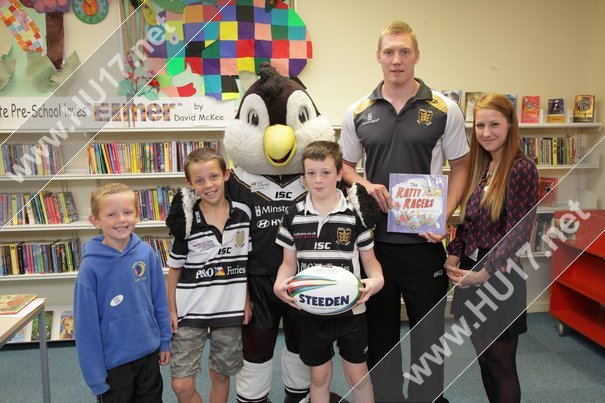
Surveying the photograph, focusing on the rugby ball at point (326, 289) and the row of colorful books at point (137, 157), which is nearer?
the rugby ball at point (326, 289)

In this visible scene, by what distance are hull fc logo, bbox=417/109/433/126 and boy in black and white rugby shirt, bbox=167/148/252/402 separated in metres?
0.81

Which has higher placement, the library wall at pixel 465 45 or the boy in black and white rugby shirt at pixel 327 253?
the library wall at pixel 465 45

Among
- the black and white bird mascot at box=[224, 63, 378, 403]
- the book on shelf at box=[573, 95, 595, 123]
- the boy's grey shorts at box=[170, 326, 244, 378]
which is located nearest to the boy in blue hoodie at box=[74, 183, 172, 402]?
the boy's grey shorts at box=[170, 326, 244, 378]

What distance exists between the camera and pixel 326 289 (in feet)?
5.43

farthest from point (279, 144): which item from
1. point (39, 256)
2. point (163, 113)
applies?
point (39, 256)

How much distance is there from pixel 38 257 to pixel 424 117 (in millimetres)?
3046

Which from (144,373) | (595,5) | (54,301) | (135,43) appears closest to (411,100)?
(135,43)

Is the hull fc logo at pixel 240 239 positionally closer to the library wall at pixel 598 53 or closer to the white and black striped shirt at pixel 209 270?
the white and black striped shirt at pixel 209 270

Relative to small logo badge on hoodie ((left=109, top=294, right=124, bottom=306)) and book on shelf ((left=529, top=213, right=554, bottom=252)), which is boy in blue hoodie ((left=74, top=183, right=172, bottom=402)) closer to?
small logo badge on hoodie ((left=109, top=294, right=124, bottom=306))

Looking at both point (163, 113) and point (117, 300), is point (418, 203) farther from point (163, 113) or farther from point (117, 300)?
point (163, 113)

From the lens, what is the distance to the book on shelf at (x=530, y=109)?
394 cm

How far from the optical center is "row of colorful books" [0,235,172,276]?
139 inches

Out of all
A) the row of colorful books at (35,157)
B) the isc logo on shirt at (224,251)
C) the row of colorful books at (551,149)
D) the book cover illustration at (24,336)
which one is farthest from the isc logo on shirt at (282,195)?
the row of colorful books at (551,149)

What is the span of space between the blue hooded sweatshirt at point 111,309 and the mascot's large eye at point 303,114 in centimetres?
80
